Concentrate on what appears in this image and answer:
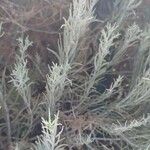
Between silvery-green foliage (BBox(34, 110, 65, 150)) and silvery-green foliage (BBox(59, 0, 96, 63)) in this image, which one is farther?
silvery-green foliage (BBox(59, 0, 96, 63))

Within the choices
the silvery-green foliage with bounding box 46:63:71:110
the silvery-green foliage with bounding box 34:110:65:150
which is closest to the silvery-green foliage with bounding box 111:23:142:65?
the silvery-green foliage with bounding box 46:63:71:110

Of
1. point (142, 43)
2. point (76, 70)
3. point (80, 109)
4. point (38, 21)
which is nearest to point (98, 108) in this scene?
point (80, 109)

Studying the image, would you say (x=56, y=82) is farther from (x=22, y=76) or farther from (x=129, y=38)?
(x=129, y=38)

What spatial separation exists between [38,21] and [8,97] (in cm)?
40

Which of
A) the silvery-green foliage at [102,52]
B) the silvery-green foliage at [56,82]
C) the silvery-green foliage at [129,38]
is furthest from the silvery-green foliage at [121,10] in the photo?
the silvery-green foliage at [56,82]

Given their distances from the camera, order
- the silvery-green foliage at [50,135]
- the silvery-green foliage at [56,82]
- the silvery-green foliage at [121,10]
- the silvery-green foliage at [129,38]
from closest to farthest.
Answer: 1. the silvery-green foliage at [50,135]
2. the silvery-green foliage at [56,82]
3. the silvery-green foliage at [129,38]
4. the silvery-green foliage at [121,10]

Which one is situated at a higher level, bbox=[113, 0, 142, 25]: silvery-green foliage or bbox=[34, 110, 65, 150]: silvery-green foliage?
bbox=[113, 0, 142, 25]: silvery-green foliage

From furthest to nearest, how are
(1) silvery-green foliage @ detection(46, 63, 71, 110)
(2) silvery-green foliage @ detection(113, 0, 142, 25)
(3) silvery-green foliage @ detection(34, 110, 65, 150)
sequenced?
(2) silvery-green foliage @ detection(113, 0, 142, 25) → (1) silvery-green foliage @ detection(46, 63, 71, 110) → (3) silvery-green foliage @ detection(34, 110, 65, 150)

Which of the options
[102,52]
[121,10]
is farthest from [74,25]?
[121,10]

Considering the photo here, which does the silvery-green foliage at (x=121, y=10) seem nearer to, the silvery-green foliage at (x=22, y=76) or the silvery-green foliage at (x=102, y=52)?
the silvery-green foliage at (x=102, y=52)

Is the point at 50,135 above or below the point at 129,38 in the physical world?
below

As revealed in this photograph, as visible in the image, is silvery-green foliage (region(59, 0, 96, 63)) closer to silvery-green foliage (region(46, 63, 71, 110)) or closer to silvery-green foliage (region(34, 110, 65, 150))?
silvery-green foliage (region(46, 63, 71, 110))

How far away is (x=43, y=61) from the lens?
1720 mm

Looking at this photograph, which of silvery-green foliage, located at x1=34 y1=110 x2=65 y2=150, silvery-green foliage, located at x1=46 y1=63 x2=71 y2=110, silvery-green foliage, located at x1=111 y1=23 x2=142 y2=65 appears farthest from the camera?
silvery-green foliage, located at x1=111 y1=23 x2=142 y2=65
